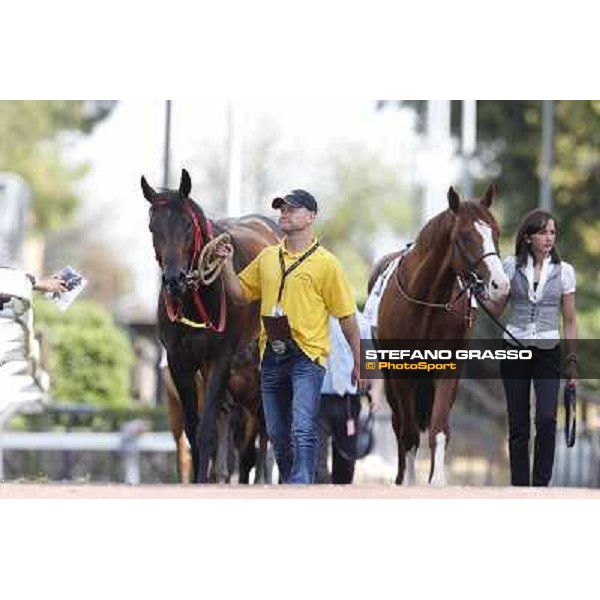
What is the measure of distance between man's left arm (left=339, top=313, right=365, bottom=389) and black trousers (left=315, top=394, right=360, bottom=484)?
1.83m

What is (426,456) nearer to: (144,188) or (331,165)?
(144,188)

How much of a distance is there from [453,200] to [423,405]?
5.62 feet

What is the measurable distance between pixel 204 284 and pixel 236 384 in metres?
1.42

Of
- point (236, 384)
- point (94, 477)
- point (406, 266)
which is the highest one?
point (406, 266)

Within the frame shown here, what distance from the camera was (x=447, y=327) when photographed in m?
13.7

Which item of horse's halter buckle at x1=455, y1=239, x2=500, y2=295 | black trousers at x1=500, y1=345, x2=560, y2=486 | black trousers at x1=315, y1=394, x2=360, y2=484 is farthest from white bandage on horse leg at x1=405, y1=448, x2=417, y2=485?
horse's halter buckle at x1=455, y1=239, x2=500, y2=295

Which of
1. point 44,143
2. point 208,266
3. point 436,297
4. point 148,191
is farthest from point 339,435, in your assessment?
point 44,143

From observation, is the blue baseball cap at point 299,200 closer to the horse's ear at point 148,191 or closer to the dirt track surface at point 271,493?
the horse's ear at point 148,191

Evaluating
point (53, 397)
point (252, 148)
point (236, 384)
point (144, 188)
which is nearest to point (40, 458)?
point (53, 397)

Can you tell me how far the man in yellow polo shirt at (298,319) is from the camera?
12.2 m

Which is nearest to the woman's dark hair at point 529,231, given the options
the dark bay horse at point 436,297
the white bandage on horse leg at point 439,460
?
the dark bay horse at point 436,297

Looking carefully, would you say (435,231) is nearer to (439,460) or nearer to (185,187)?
(439,460)

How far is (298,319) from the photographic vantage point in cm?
1229

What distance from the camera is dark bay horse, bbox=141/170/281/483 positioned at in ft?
40.4
